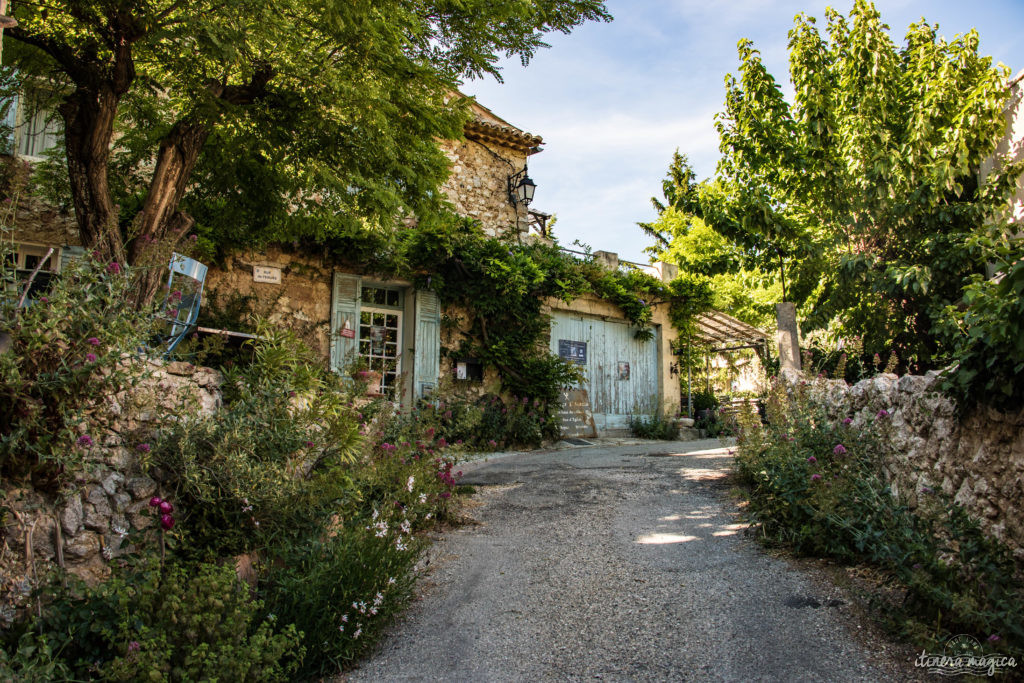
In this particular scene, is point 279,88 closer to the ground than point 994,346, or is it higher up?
higher up

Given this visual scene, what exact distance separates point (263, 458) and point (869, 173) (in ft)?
25.2

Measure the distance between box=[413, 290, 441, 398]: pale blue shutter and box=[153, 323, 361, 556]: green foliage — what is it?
5.71 metres

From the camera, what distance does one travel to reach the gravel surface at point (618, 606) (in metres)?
2.80

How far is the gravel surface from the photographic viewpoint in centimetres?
280

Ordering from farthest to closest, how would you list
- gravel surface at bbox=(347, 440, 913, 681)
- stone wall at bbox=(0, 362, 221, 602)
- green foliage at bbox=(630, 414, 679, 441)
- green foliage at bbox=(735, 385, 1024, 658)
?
green foliage at bbox=(630, 414, 679, 441), gravel surface at bbox=(347, 440, 913, 681), green foliage at bbox=(735, 385, 1024, 658), stone wall at bbox=(0, 362, 221, 602)

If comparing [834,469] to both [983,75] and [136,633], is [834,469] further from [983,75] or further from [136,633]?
[983,75]

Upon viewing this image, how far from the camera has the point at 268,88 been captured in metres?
5.28

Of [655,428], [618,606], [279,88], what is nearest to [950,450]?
[618,606]

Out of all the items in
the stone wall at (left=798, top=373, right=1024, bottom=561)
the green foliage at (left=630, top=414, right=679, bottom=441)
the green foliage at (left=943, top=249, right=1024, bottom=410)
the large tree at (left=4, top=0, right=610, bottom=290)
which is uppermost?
the large tree at (left=4, top=0, right=610, bottom=290)

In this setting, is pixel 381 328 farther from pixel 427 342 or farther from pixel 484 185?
pixel 484 185

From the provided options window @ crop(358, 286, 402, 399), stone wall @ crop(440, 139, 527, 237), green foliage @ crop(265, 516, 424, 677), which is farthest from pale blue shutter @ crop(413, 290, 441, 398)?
green foliage @ crop(265, 516, 424, 677)

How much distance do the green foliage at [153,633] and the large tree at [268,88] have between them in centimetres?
236

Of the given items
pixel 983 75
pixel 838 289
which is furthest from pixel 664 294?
pixel 983 75

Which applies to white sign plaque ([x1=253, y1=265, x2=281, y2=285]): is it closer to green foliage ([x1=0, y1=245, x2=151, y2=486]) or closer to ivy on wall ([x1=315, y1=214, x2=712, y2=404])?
ivy on wall ([x1=315, y1=214, x2=712, y2=404])
